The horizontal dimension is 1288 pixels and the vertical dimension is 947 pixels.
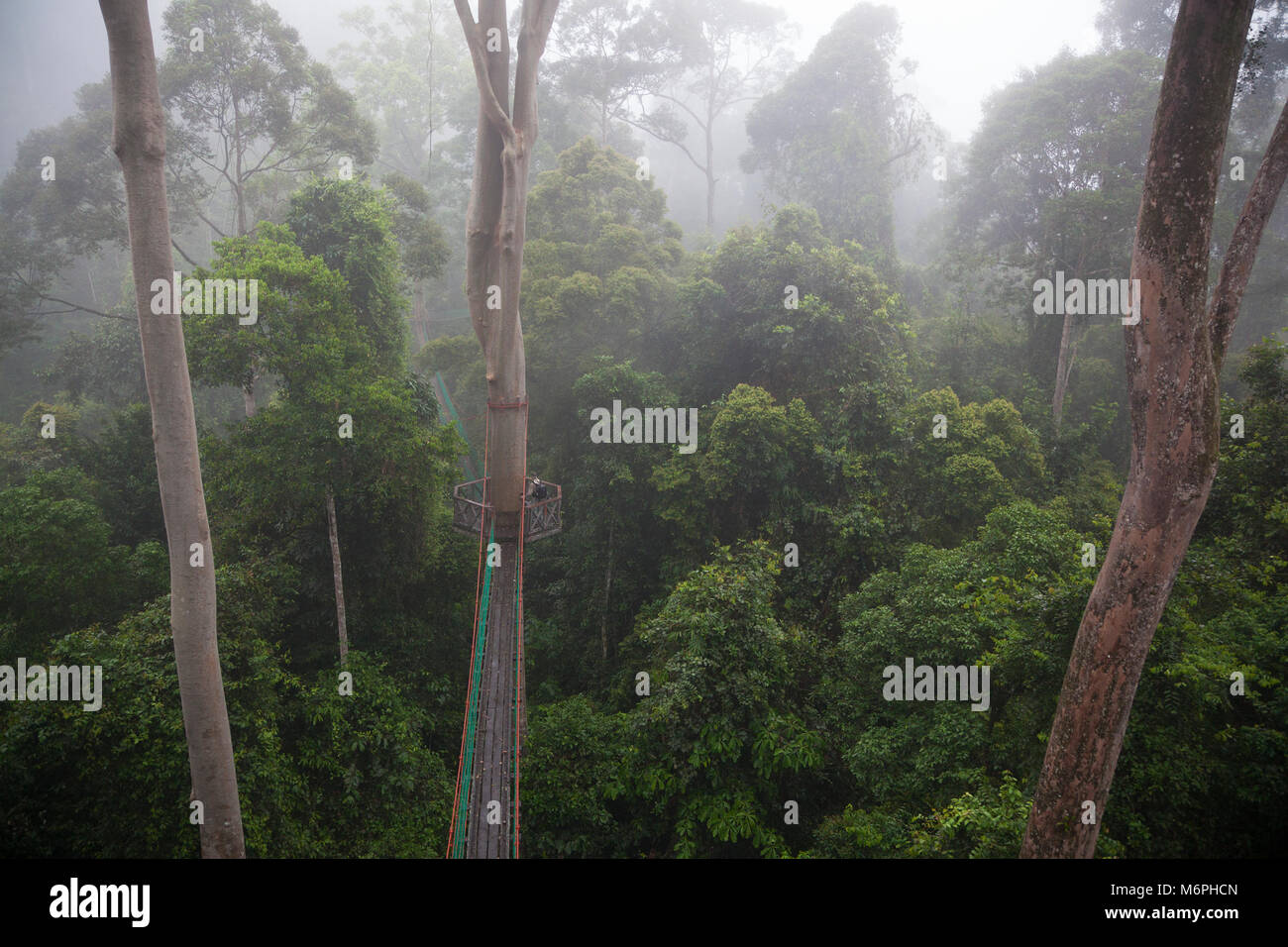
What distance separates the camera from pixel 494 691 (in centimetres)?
827

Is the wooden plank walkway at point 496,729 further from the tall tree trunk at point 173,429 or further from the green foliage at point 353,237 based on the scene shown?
the green foliage at point 353,237

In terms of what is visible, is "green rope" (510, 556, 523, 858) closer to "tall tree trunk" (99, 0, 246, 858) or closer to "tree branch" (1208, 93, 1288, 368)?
"tall tree trunk" (99, 0, 246, 858)

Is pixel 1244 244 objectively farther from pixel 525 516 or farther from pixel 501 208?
pixel 525 516

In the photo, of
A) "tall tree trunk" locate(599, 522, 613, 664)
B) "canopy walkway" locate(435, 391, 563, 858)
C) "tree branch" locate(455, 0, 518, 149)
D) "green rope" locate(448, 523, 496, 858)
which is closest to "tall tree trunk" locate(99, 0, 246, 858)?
"green rope" locate(448, 523, 496, 858)

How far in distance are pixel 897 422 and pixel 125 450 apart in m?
15.6

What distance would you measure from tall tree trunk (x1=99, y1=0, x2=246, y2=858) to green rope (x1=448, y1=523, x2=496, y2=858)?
2.30m

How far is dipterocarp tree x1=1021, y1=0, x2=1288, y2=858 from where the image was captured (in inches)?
147

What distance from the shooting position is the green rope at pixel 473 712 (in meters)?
6.95

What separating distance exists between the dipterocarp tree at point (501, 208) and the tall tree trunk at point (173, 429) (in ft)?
10.5

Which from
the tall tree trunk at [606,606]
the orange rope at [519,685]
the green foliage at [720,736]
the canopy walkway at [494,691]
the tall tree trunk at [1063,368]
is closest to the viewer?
the orange rope at [519,685]

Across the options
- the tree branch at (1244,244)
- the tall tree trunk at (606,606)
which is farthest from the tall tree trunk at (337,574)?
the tree branch at (1244,244)

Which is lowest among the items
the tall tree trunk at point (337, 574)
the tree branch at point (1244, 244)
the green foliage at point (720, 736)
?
the green foliage at point (720, 736)

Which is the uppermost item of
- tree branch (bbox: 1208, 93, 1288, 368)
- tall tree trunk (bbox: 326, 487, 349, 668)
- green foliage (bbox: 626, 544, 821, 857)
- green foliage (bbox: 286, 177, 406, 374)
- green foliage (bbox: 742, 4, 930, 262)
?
green foliage (bbox: 742, 4, 930, 262)

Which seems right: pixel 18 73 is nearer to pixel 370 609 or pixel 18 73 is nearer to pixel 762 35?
pixel 762 35
